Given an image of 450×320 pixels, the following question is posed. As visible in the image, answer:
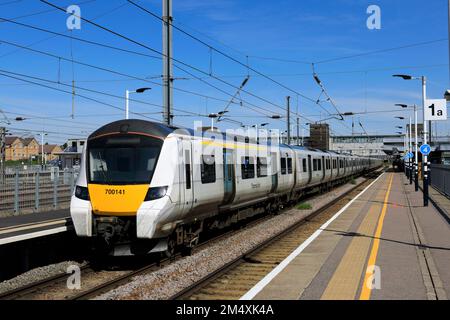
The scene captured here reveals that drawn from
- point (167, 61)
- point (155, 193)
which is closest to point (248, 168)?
point (167, 61)

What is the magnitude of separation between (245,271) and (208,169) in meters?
2.91

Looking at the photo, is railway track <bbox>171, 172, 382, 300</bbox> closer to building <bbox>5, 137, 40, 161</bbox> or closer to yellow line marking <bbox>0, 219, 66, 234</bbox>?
yellow line marking <bbox>0, 219, 66, 234</bbox>

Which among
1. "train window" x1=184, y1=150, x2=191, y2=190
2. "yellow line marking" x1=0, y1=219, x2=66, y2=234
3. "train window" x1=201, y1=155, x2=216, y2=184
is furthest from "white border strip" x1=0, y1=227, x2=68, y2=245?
"train window" x1=201, y1=155, x2=216, y2=184

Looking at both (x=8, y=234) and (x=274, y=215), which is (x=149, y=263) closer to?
(x=8, y=234)

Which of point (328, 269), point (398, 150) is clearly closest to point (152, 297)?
point (328, 269)

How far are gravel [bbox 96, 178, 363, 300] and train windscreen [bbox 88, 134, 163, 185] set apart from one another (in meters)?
1.82

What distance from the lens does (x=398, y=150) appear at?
88312mm

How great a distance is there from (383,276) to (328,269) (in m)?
0.98

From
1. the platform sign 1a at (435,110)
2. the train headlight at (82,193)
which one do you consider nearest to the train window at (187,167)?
the train headlight at (82,193)

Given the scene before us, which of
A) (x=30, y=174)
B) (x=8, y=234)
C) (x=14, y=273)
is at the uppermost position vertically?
(x=30, y=174)

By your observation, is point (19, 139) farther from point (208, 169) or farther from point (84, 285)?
point (84, 285)

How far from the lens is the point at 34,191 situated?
646 inches
